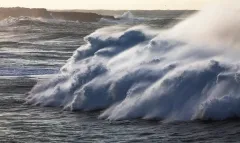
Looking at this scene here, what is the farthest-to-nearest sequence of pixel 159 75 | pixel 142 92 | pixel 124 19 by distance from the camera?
pixel 124 19 → pixel 159 75 → pixel 142 92

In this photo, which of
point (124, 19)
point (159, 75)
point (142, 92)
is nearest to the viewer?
point (142, 92)

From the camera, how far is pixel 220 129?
14758mm

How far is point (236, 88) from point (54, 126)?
555 centimetres

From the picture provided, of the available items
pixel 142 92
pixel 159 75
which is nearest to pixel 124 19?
pixel 159 75

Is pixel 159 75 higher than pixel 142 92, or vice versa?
pixel 159 75

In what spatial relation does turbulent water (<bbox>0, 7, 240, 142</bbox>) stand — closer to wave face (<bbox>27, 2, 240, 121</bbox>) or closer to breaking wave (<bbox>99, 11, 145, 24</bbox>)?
wave face (<bbox>27, 2, 240, 121</bbox>)

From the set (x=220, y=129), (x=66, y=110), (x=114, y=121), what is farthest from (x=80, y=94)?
(x=220, y=129)

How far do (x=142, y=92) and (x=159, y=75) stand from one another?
0.87m

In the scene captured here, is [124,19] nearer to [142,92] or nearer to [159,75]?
[159,75]

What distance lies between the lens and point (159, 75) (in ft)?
60.9

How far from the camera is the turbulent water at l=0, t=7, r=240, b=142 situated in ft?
50.5

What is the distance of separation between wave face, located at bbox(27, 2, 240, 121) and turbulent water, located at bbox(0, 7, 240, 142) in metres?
0.03

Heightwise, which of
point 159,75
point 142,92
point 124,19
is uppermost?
point 124,19

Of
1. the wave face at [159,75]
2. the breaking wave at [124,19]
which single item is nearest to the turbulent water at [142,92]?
the wave face at [159,75]
